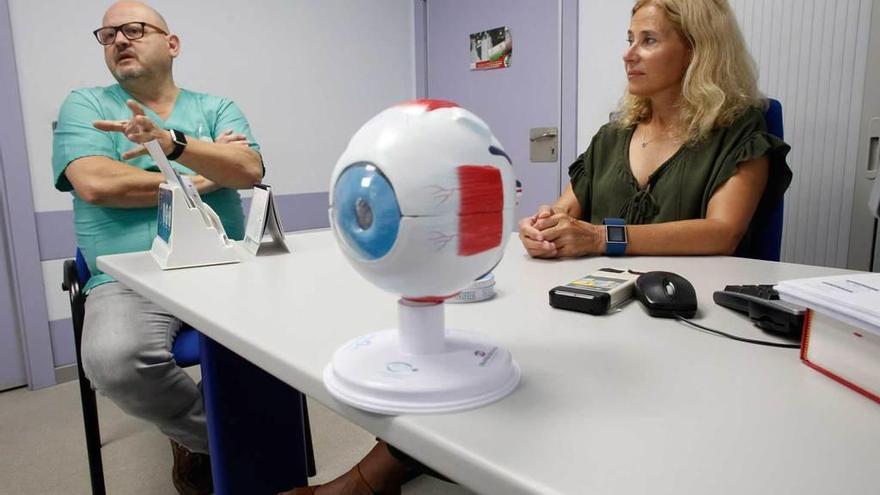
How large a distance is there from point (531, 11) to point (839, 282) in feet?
8.30

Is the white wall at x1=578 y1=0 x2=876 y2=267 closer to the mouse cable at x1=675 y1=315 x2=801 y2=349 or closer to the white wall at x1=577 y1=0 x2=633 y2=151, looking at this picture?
the white wall at x1=577 y1=0 x2=633 y2=151

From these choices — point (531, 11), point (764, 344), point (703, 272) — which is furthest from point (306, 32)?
point (764, 344)

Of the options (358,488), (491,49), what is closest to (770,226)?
(358,488)

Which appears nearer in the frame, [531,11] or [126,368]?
[126,368]

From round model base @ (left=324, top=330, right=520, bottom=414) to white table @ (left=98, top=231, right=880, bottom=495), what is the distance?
12mm

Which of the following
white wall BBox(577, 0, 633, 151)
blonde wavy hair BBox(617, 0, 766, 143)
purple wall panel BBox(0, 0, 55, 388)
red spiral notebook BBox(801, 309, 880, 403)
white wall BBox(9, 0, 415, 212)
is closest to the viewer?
red spiral notebook BBox(801, 309, 880, 403)

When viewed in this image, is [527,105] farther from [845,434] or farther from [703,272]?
[845,434]

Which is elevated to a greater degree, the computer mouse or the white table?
the computer mouse

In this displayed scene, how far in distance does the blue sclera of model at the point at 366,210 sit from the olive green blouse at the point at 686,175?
1151 millimetres

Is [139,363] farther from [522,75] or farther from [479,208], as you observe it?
[522,75]

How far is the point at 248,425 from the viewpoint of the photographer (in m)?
1.10

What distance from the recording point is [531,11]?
2848 mm

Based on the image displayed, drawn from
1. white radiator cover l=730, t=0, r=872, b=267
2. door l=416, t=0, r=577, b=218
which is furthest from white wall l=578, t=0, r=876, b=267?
door l=416, t=0, r=577, b=218

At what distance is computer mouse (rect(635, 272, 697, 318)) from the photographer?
2.37ft
